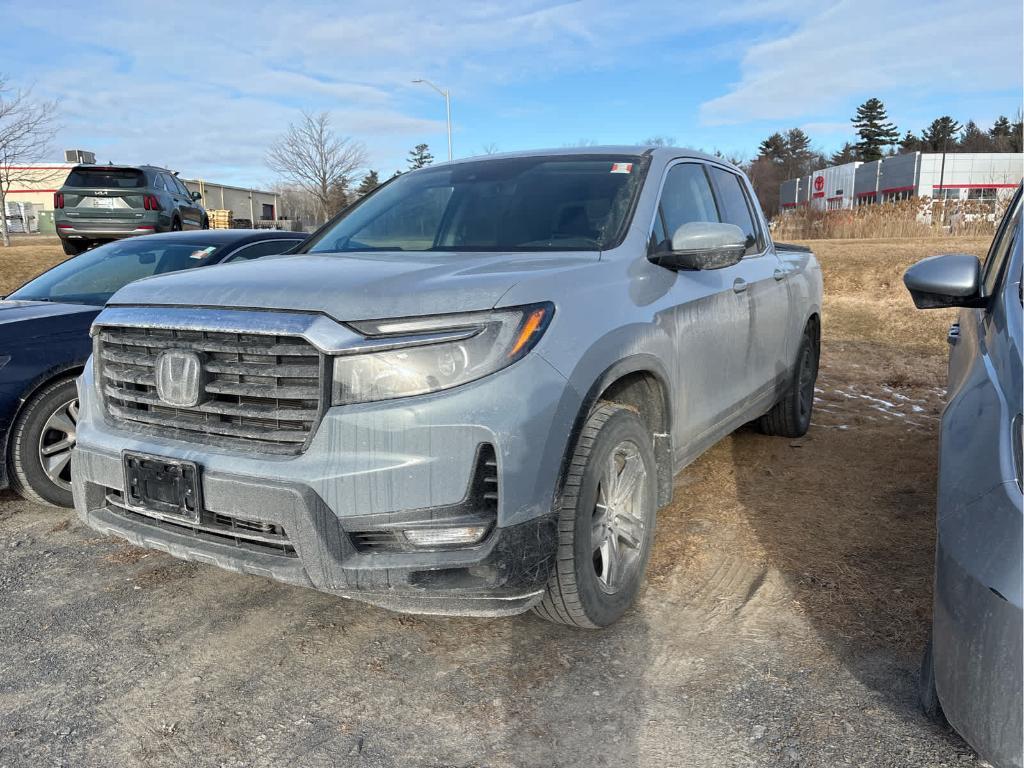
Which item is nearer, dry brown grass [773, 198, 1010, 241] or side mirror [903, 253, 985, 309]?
side mirror [903, 253, 985, 309]

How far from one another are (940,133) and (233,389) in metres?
103

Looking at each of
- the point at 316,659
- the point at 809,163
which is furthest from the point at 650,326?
the point at 809,163

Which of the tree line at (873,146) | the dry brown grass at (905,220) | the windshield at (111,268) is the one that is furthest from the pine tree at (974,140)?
the windshield at (111,268)

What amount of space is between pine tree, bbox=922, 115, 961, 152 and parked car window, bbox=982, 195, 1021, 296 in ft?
312

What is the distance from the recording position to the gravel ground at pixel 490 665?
241cm

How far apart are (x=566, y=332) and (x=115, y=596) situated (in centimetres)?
225

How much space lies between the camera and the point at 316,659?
2924mm

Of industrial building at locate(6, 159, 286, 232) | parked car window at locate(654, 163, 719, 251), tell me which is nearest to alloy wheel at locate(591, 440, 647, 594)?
parked car window at locate(654, 163, 719, 251)

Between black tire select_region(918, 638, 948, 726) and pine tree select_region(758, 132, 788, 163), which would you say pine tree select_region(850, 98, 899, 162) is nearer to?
pine tree select_region(758, 132, 788, 163)

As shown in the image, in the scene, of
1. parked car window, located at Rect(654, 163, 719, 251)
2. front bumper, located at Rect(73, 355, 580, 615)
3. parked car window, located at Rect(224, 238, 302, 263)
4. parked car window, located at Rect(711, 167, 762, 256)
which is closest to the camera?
front bumper, located at Rect(73, 355, 580, 615)

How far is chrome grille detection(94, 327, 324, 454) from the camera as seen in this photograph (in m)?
2.57

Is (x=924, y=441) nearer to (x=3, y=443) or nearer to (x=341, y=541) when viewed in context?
(x=341, y=541)

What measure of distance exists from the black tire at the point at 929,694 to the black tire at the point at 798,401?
3004mm

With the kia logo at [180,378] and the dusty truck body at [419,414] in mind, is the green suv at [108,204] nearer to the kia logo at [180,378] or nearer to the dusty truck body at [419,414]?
the dusty truck body at [419,414]
